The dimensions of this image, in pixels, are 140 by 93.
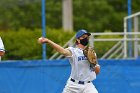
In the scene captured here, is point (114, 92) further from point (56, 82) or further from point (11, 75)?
point (11, 75)

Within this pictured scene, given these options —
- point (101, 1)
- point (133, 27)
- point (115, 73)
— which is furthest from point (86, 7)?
point (115, 73)

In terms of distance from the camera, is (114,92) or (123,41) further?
(123,41)

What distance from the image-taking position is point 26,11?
3822cm

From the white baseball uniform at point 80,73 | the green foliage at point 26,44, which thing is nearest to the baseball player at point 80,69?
the white baseball uniform at point 80,73

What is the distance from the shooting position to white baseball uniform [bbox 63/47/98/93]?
10.1 metres

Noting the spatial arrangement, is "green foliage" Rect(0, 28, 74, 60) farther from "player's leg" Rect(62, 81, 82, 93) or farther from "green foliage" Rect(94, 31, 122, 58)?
"player's leg" Rect(62, 81, 82, 93)

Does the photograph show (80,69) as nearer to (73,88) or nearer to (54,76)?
(73,88)

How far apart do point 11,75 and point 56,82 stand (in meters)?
0.90

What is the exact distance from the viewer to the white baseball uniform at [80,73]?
10109 mm

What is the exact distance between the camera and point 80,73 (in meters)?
10.2

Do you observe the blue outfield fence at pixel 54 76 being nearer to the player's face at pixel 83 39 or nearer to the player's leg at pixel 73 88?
the player's leg at pixel 73 88

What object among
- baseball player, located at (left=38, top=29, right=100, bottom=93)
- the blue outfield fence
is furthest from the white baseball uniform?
the blue outfield fence

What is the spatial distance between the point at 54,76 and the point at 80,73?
1.66 metres

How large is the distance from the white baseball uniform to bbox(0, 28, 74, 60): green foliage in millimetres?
8239
